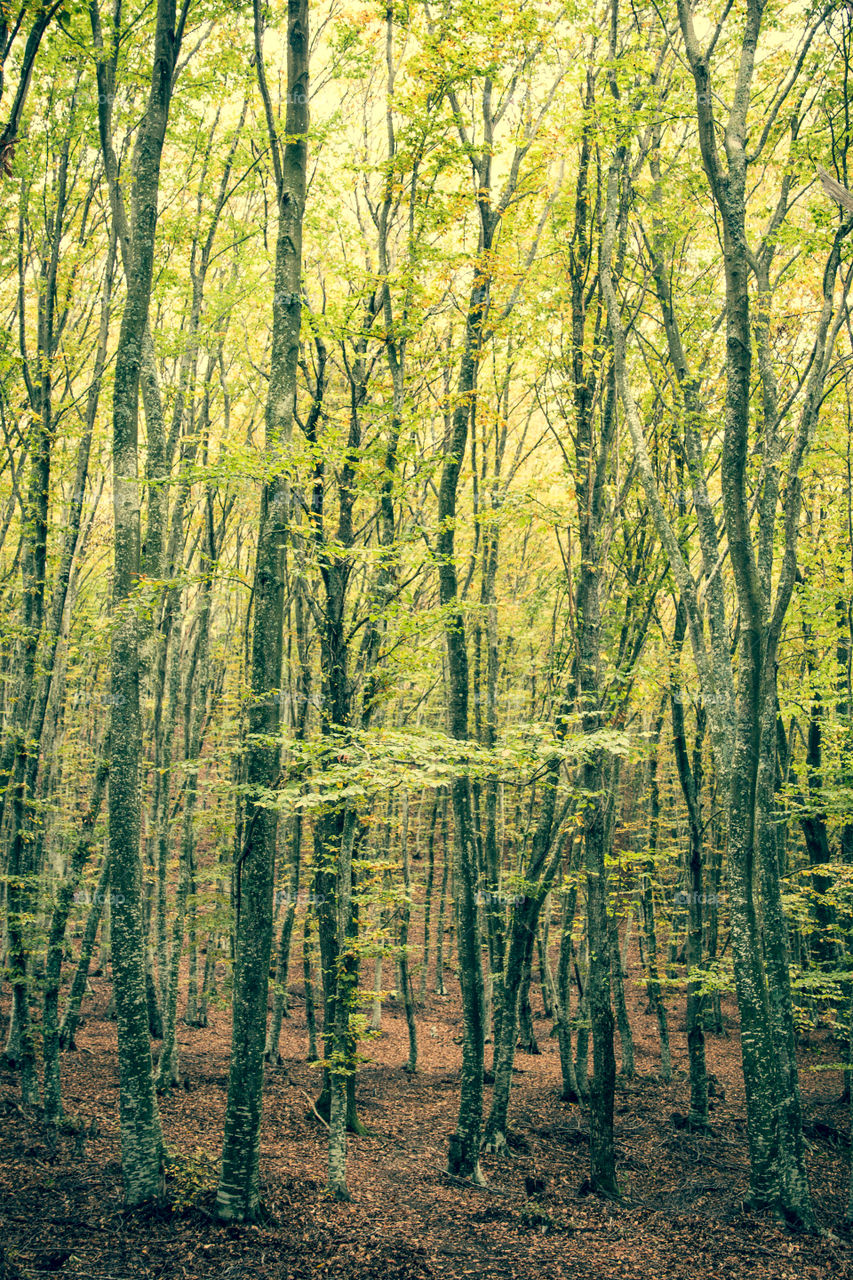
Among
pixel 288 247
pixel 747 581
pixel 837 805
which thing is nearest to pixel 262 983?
pixel 747 581

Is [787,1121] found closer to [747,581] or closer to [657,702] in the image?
[747,581]

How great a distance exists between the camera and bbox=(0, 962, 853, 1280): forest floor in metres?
5.78

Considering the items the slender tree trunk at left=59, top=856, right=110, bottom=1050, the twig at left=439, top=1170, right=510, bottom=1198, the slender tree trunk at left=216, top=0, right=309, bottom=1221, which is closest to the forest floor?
the twig at left=439, top=1170, right=510, bottom=1198

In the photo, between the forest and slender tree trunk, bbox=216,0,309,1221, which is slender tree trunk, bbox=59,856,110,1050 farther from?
slender tree trunk, bbox=216,0,309,1221

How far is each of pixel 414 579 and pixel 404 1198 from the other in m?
7.49

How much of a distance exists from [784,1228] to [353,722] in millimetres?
6936

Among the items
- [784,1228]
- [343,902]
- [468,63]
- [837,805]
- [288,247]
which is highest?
[468,63]

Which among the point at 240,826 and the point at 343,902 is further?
the point at 240,826

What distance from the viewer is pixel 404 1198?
817cm

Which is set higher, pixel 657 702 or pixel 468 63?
A: pixel 468 63

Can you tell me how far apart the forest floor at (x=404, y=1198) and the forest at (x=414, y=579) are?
2.5 inches

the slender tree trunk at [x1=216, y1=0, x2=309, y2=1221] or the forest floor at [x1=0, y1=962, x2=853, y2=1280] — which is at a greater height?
the slender tree trunk at [x1=216, y1=0, x2=309, y2=1221]

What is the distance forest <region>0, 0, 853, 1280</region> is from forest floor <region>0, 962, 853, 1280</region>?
0.06 meters

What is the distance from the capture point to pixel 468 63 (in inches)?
302
